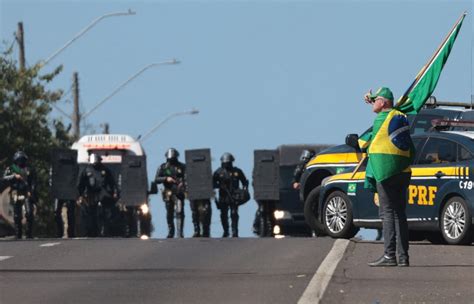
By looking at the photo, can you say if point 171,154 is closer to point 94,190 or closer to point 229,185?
point 229,185

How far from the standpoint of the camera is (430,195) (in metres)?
24.1

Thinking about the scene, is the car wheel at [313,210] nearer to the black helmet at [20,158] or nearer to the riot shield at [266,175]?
the black helmet at [20,158]

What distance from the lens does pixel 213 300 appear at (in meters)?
16.2

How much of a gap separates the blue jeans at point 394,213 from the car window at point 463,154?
4232 mm

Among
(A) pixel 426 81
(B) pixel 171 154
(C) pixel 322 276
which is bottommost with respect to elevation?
(C) pixel 322 276

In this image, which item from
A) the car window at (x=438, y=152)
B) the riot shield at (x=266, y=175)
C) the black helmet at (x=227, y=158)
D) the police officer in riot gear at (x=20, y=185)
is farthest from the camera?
the riot shield at (x=266, y=175)

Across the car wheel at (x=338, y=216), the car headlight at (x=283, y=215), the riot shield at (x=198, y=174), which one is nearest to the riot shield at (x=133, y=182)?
the car headlight at (x=283, y=215)

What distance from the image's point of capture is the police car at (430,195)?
77.5ft

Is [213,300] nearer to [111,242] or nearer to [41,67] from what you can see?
[111,242]

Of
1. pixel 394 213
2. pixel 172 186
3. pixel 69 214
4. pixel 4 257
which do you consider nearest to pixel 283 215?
pixel 69 214

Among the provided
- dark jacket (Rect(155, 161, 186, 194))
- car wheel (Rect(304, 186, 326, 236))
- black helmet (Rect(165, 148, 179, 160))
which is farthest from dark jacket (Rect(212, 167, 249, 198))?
car wheel (Rect(304, 186, 326, 236))

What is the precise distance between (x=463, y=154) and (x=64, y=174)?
49.4 ft

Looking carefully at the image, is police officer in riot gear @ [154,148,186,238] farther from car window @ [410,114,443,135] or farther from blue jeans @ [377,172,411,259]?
blue jeans @ [377,172,411,259]

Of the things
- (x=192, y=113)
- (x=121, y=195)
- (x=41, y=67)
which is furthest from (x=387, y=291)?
(x=192, y=113)
